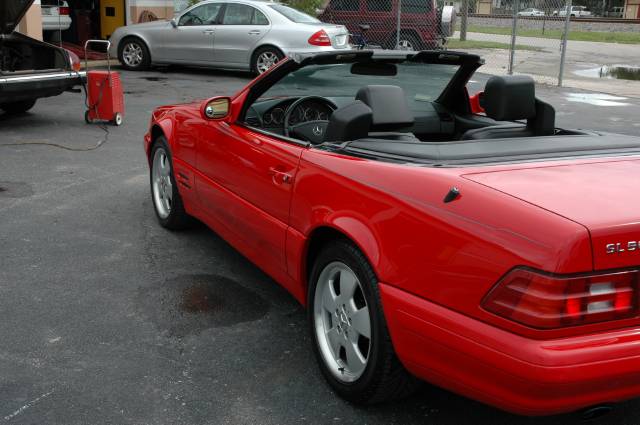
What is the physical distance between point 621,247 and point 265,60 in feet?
43.6

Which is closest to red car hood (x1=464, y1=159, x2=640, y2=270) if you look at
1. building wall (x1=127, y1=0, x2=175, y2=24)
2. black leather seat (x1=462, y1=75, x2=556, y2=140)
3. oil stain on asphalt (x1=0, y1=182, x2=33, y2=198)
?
black leather seat (x1=462, y1=75, x2=556, y2=140)

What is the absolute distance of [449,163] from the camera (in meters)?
2.88

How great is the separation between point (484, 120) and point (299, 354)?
1766 mm

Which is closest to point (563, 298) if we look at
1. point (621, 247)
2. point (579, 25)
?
point (621, 247)

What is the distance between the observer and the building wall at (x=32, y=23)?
1409 centimetres

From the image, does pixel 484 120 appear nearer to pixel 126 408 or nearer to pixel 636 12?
pixel 126 408

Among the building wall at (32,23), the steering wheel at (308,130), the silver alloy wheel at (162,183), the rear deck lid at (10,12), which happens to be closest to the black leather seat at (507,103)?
the steering wheel at (308,130)

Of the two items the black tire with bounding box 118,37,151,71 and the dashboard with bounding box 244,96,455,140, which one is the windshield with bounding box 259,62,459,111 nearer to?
the dashboard with bounding box 244,96,455,140

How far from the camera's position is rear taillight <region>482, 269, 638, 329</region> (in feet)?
7.45

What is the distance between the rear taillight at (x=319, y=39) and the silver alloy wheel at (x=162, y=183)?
31.1 feet

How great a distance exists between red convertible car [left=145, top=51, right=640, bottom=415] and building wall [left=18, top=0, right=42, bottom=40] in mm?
11171

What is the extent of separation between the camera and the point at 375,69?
13.4 ft

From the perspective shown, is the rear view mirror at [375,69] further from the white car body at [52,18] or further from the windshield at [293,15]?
the white car body at [52,18]

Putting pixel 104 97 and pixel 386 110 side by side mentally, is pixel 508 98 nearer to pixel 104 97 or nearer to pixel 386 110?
pixel 386 110
